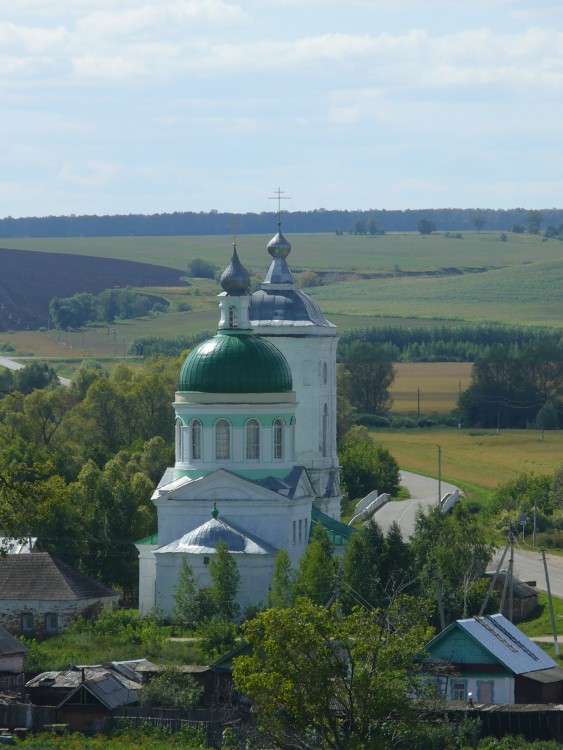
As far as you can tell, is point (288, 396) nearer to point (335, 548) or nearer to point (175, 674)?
point (335, 548)

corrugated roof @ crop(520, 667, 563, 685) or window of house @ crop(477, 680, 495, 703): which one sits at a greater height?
corrugated roof @ crop(520, 667, 563, 685)

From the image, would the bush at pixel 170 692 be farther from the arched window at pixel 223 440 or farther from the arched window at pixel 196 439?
the arched window at pixel 196 439

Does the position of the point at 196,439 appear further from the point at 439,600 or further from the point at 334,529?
the point at 439,600

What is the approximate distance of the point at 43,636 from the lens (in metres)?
55.5

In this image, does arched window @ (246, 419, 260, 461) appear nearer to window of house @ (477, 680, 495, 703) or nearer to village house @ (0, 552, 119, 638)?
village house @ (0, 552, 119, 638)

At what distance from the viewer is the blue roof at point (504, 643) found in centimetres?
4647

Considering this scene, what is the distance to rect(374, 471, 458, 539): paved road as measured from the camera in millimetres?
71625

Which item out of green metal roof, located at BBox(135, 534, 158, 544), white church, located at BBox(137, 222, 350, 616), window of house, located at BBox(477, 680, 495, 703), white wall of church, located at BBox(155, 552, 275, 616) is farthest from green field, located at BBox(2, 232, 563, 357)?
Result: window of house, located at BBox(477, 680, 495, 703)

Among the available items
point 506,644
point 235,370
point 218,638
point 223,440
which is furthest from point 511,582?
point 235,370

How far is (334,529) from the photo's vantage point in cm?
6128

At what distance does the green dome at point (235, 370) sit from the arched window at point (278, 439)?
77 cm

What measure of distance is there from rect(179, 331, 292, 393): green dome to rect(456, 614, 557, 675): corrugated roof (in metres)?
12.2

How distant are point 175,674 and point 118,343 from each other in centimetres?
9987

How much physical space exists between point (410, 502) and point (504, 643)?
103 ft
